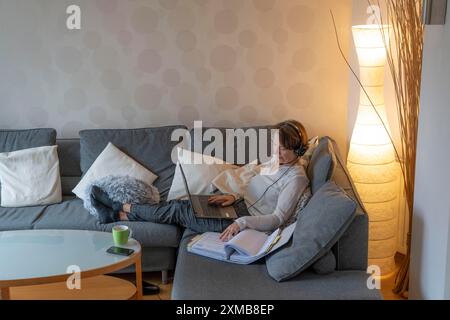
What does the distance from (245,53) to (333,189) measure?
5.08ft

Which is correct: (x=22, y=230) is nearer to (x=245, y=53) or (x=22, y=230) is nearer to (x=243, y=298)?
(x=243, y=298)

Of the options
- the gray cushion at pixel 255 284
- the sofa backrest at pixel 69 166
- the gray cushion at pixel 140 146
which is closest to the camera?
the gray cushion at pixel 255 284

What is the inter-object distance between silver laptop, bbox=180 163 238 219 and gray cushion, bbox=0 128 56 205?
3.45 feet

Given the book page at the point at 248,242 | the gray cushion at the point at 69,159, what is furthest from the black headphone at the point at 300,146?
the gray cushion at the point at 69,159

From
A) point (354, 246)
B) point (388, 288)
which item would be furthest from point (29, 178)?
point (388, 288)

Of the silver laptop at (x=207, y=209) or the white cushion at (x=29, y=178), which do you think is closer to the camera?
the silver laptop at (x=207, y=209)

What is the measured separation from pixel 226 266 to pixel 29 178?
5.32 feet

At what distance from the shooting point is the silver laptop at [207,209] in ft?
11.9

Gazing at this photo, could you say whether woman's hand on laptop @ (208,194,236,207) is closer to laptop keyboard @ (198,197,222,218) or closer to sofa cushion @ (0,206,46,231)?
laptop keyboard @ (198,197,222,218)

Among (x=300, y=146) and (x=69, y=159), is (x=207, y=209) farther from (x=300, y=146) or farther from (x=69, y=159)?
(x=69, y=159)

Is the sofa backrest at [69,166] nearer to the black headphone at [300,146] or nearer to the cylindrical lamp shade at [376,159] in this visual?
the black headphone at [300,146]

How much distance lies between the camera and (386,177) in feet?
12.5

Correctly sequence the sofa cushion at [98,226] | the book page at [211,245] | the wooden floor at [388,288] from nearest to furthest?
1. the book page at [211,245]
2. the wooden floor at [388,288]
3. the sofa cushion at [98,226]

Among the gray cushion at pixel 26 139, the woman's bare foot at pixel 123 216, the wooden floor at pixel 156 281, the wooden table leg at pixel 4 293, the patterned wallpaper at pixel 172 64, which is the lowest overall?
the wooden floor at pixel 156 281
